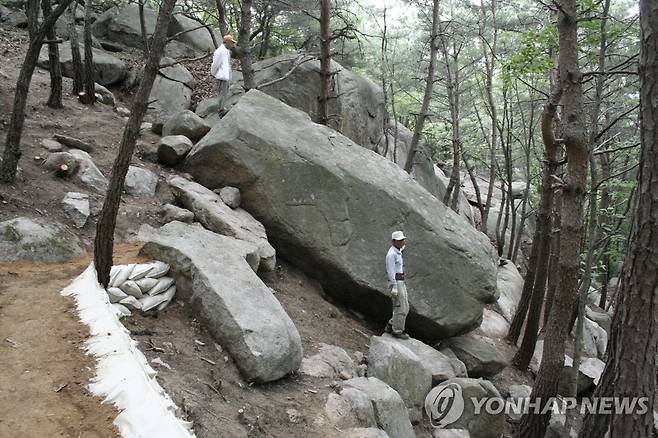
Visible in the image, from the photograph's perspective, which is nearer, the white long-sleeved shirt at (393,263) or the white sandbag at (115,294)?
the white sandbag at (115,294)

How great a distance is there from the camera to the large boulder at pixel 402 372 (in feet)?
25.8

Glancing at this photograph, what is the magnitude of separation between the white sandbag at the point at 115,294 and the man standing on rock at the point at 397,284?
455 centimetres

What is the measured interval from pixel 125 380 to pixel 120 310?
173 cm

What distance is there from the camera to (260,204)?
31.9 ft

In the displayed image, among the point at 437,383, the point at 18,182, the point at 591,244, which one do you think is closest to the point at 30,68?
the point at 18,182

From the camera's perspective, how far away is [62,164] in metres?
9.16

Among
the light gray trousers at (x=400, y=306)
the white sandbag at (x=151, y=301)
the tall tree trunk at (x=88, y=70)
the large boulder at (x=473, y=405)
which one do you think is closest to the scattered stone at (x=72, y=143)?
the tall tree trunk at (x=88, y=70)

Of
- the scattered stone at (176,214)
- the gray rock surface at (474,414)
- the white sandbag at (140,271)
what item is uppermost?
the scattered stone at (176,214)

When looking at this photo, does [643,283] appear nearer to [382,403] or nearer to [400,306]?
[382,403]

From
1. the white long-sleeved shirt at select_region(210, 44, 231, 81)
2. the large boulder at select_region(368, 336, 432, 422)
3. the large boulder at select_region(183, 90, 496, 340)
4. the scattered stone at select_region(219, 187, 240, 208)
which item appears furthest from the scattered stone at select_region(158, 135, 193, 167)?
the large boulder at select_region(368, 336, 432, 422)

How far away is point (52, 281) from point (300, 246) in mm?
4382

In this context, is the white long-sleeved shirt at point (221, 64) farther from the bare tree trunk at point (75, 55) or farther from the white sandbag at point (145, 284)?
the white sandbag at point (145, 284)

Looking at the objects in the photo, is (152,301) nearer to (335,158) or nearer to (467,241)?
(335,158)

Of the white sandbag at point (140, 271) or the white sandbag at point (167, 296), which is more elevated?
the white sandbag at point (140, 271)
